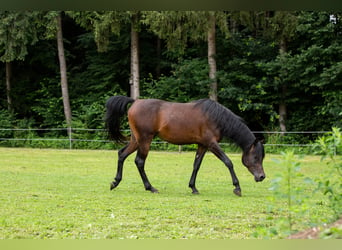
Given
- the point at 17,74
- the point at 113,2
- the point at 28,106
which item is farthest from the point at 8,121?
the point at 113,2

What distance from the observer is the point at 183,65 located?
2333 cm

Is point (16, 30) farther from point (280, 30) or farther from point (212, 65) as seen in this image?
point (280, 30)

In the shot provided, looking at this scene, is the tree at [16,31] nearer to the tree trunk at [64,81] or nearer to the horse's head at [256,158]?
the tree trunk at [64,81]

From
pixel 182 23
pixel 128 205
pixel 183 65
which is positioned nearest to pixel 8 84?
pixel 183 65

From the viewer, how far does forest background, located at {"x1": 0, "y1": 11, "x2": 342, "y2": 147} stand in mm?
19859

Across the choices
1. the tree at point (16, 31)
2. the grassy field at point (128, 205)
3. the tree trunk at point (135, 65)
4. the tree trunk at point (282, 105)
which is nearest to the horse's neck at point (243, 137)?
the grassy field at point (128, 205)

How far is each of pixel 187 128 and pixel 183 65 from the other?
49.3ft

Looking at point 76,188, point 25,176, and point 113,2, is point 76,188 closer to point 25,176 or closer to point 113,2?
point 25,176

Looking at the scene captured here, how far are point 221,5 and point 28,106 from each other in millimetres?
26241

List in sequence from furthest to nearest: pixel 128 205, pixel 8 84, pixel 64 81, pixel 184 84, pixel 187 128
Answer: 1. pixel 8 84
2. pixel 64 81
3. pixel 184 84
4. pixel 187 128
5. pixel 128 205

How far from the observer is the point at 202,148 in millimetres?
8742

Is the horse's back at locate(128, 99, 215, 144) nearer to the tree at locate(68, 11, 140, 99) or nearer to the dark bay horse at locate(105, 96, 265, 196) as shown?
the dark bay horse at locate(105, 96, 265, 196)

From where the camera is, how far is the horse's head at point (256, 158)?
8352 millimetres

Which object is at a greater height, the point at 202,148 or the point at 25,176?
the point at 202,148
